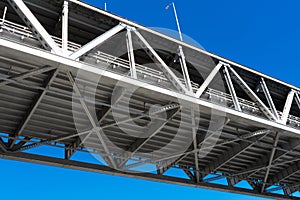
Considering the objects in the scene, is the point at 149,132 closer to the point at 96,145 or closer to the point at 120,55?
the point at 96,145

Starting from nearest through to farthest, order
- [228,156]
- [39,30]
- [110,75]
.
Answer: [39,30] → [110,75] → [228,156]

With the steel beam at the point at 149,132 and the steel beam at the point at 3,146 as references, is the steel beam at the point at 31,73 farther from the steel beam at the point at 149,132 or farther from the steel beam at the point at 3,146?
the steel beam at the point at 149,132

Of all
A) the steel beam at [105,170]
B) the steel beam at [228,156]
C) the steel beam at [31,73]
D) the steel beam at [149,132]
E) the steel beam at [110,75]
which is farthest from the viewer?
the steel beam at [228,156]

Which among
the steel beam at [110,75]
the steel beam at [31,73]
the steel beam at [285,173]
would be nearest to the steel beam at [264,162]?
the steel beam at [285,173]

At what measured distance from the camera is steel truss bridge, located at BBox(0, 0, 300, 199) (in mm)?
11008

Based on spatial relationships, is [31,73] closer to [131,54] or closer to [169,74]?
[131,54]

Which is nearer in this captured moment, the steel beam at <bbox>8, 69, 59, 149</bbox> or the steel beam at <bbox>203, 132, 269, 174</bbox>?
the steel beam at <bbox>8, 69, 59, 149</bbox>

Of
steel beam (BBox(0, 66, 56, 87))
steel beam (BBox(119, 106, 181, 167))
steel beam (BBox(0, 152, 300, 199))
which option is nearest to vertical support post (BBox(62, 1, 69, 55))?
steel beam (BBox(0, 66, 56, 87))

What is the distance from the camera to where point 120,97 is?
41.4 feet

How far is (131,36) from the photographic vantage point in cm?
1364

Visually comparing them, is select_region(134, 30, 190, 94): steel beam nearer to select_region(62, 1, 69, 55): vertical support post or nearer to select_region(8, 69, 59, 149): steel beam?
select_region(62, 1, 69, 55): vertical support post

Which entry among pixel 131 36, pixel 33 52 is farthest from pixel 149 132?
pixel 33 52

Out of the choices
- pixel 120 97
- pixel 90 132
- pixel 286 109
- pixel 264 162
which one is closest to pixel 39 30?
pixel 120 97

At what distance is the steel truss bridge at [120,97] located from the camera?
11.0 metres
